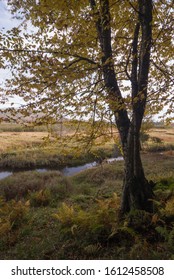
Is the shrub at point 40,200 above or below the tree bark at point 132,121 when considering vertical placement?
below

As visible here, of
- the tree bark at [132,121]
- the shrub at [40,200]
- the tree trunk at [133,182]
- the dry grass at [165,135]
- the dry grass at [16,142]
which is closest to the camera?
the tree bark at [132,121]

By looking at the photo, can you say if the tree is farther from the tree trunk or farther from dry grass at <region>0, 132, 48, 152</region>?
dry grass at <region>0, 132, 48, 152</region>

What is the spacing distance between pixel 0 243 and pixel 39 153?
26.8m

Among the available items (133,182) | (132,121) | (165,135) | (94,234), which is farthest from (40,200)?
(165,135)

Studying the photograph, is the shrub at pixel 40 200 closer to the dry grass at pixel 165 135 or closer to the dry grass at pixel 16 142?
the dry grass at pixel 16 142

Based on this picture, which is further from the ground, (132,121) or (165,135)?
(132,121)

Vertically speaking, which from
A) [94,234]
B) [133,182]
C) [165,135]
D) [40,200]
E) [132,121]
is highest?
[132,121]

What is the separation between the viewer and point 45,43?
694 cm

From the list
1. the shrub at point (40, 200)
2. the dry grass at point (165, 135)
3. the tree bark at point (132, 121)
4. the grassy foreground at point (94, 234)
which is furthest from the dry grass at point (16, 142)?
the dry grass at point (165, 135)

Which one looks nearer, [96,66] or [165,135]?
[96,66]

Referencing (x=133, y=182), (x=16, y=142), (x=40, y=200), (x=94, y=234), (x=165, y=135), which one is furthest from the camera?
(x=165, y=135)

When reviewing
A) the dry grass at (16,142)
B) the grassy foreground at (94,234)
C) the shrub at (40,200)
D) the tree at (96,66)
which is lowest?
the shrub at (40,200)

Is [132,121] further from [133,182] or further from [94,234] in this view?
[94,234]

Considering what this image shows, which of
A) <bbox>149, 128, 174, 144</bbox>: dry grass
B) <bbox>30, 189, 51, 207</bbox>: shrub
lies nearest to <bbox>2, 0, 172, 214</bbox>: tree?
<bbox>30, 189, 51, 207</bbox>: shrub
